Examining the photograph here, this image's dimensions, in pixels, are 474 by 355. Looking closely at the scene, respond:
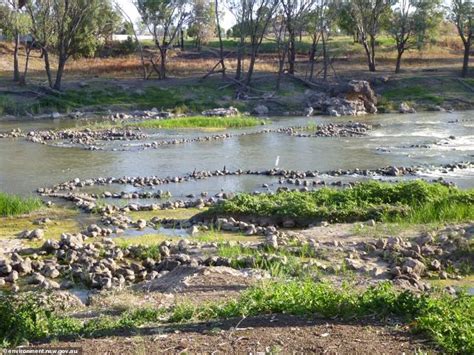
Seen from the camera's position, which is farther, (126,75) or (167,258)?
(126,75)

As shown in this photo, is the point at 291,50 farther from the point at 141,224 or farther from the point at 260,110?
the point at 141,224

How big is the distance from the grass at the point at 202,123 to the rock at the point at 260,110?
7333mm

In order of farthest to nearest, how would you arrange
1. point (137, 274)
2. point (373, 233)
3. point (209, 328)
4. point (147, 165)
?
point (147, 165) → point (373, 233) → point (137, 274) → point (209, 328)

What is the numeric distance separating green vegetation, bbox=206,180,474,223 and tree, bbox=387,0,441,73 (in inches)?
1834

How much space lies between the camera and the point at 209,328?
7.45m

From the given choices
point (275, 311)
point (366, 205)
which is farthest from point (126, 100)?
point (275, 311)

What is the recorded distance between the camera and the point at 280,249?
12383 mm

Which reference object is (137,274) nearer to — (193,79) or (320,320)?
(320,320)

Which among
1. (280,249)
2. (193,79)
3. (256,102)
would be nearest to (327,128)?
(256,102)

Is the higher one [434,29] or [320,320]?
[434,29]

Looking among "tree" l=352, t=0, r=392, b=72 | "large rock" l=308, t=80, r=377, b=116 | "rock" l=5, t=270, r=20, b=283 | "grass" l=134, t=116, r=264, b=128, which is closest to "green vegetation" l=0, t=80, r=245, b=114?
"large rock" l=308, t=80, r=377, b=116

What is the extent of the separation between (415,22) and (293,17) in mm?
11566

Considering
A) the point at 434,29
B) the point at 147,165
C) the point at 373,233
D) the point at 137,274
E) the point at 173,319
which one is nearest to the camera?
the point at 173,319

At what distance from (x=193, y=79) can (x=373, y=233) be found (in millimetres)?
42841
